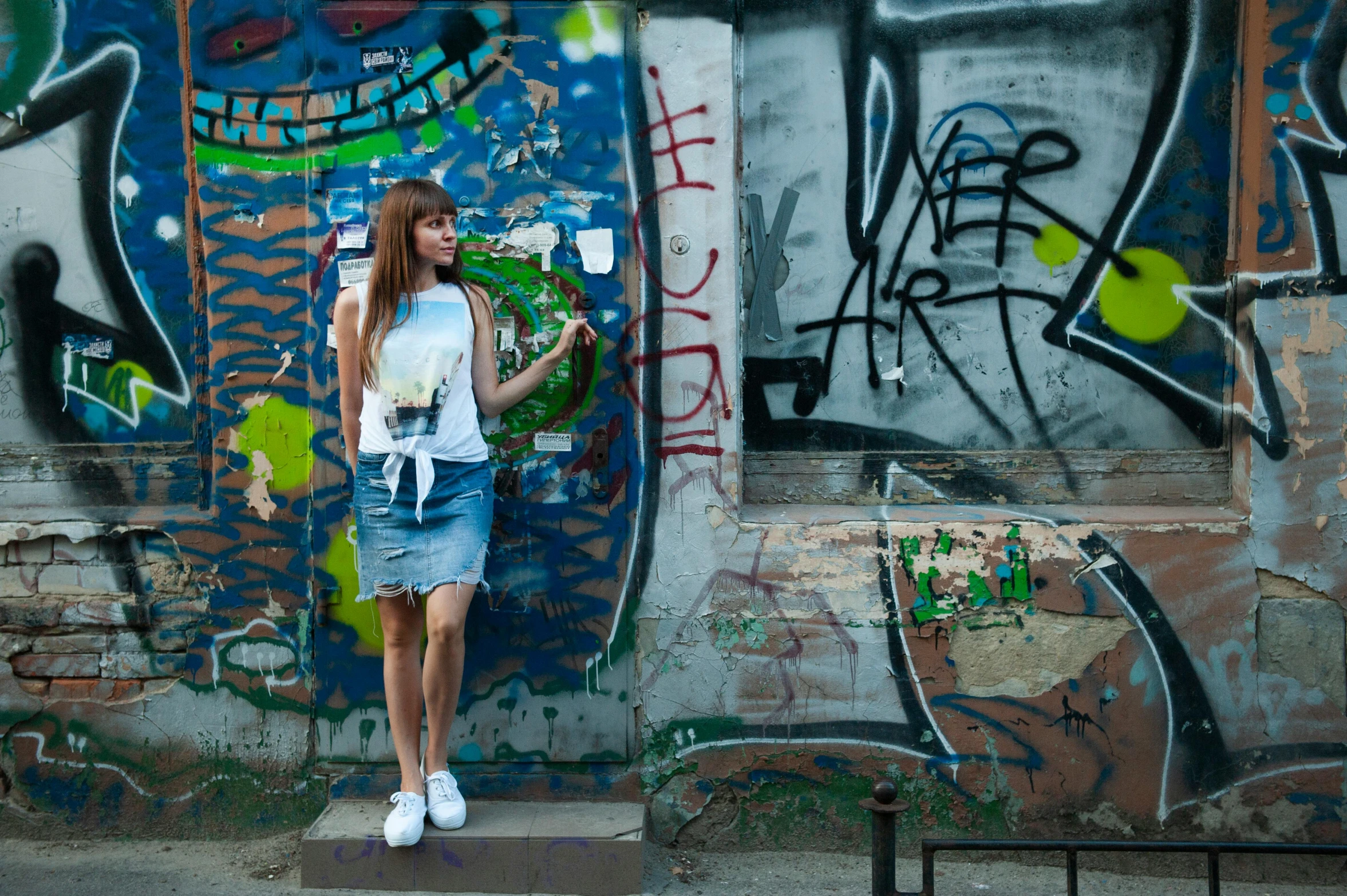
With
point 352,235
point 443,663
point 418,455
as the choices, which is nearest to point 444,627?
point 443,663

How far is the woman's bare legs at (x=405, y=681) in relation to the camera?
308 cm

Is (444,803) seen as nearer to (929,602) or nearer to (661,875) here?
(661,875)

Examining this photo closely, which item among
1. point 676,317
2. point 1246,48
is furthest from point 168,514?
point 1246,48

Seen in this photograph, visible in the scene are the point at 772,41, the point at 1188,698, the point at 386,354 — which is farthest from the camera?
the point at 772,41

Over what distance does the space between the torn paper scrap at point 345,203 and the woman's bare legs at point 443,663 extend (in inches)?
50.5

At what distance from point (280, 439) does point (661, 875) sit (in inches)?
74.2

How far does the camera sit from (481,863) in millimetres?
3049

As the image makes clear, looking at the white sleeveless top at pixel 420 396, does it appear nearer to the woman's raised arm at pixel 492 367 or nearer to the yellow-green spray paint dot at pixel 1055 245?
the woman's raised arm at pixel 492 367

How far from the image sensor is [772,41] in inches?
140

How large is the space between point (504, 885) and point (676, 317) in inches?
72.2

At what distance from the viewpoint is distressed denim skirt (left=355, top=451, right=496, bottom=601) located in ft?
9.84

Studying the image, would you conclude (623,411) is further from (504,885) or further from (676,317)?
(504,885)

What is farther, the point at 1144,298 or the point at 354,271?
the point at 1144,298

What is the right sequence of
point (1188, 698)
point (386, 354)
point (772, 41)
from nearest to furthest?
point (386, 354) < point (1188, 698) < point (772, 41)
